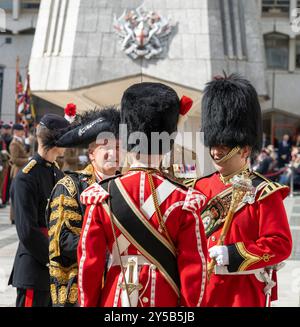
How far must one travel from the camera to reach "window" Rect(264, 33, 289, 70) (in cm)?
3269

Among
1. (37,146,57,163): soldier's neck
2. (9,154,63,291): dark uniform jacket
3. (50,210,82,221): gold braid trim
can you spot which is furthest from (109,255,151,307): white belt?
(37,146,57,163): soldier's neck

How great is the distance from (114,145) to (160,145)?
2.30 ft

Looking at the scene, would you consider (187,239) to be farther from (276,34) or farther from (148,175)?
(276,34)

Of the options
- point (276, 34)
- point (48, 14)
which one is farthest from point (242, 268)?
point (276, 34)

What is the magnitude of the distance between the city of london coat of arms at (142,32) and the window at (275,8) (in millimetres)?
11623

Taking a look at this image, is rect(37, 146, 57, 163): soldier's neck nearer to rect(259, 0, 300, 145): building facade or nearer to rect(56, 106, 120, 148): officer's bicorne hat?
rect(56, 106, 120, 148): officer's bicorne hat

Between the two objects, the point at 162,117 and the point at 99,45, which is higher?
the point at 99,45

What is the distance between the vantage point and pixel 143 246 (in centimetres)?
328

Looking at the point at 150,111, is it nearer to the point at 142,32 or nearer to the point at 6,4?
the point at 142,32

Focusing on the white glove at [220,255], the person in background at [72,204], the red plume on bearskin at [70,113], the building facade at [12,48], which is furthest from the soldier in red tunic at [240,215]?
the building facade at [12,48]

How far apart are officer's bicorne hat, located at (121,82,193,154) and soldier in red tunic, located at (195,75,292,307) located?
0.68 metres

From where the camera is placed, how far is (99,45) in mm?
21969

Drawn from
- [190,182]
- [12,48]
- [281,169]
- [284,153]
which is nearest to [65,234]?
[190,182]
